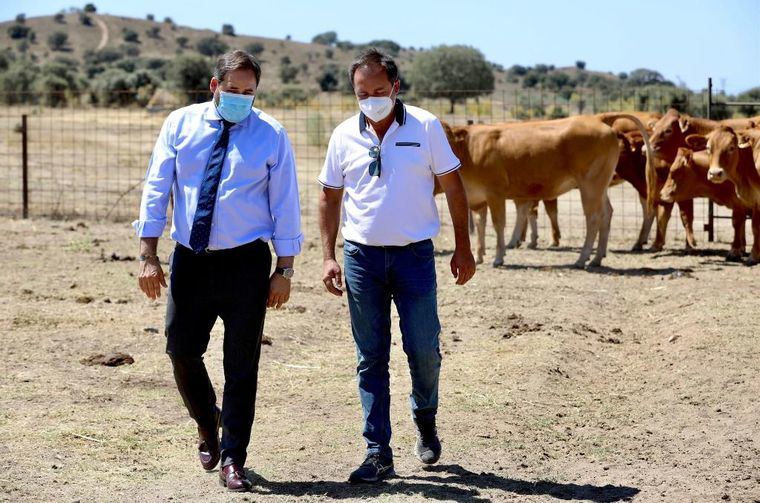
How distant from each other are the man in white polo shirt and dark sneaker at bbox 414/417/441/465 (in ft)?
0.50

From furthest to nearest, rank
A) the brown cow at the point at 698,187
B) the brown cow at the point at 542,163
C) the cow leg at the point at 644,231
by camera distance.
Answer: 1. the cow leg at the point at 644,231
2. the brown cow at the point at 698,187
3. the brown cow at the point at 542,163

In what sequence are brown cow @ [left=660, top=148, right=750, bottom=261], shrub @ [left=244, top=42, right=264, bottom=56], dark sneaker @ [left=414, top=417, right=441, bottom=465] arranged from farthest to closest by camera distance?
shrub @ [left=244, top=42, right=264, bottom=56], brown cow @ [left=660, top=148, right=750, bottom=261], dark sneaker @ [left=414, top=417, right=441, bottom=465]

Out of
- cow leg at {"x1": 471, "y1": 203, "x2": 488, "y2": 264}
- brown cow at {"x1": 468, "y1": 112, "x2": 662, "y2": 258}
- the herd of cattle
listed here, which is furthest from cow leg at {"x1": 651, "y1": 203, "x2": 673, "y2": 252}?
cow leg at {"x1": 471, "y1": 203, "x2": 488, "y2": 264}

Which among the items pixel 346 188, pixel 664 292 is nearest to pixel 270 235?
pixel 346 188

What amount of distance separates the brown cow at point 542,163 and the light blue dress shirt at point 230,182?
8632 millimetres

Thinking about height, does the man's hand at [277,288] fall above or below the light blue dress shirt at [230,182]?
below

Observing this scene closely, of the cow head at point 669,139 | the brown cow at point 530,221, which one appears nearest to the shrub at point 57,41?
the brown cow at point 530,221

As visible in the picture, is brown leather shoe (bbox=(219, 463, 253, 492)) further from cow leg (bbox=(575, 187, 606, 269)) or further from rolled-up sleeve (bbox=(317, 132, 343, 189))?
cow leg (bbox=(575, 187, 606, 269))

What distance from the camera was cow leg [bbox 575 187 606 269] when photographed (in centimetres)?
1440

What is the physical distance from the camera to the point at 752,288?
1221 centimetres

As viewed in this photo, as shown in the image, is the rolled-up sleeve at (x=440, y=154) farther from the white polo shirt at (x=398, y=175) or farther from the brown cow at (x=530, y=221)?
the brown cow at (x=530, y=221)

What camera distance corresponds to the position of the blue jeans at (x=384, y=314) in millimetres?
5969

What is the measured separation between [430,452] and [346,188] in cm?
148

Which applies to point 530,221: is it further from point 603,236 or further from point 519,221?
point 603,236
